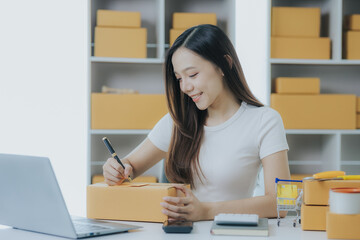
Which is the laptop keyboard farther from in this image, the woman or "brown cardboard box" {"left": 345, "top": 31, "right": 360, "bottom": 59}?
→ "brown cardboard box" {"left": 345, "top": 31, "right": 360, "bottom": 59}

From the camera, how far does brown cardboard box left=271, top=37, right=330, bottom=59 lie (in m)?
2.96

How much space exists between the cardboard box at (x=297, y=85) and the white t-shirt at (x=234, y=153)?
3.85 feet

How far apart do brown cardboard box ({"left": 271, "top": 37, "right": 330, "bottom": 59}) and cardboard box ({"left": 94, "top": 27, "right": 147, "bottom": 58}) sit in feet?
2.70

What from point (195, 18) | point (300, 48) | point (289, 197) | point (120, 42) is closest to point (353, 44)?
point (300, 48)

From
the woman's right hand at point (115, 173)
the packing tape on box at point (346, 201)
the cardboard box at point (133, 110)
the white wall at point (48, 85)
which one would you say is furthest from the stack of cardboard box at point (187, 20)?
the packing tape on box at point (346, 201)

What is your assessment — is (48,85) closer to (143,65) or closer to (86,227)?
(143,65)

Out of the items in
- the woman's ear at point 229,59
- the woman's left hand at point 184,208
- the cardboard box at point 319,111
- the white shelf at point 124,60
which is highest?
the white shelf at point 124,60

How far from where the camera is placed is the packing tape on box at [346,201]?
1.10 meters

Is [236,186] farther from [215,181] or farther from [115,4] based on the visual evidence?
[115,4]

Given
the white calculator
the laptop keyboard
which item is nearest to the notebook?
the white calculator

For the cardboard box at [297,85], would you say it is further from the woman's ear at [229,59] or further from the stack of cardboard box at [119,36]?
the woman's ear at [229,59]

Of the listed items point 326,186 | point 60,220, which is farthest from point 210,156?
point 60,220

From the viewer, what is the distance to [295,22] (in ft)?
9.78

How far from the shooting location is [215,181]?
177 centimetres
